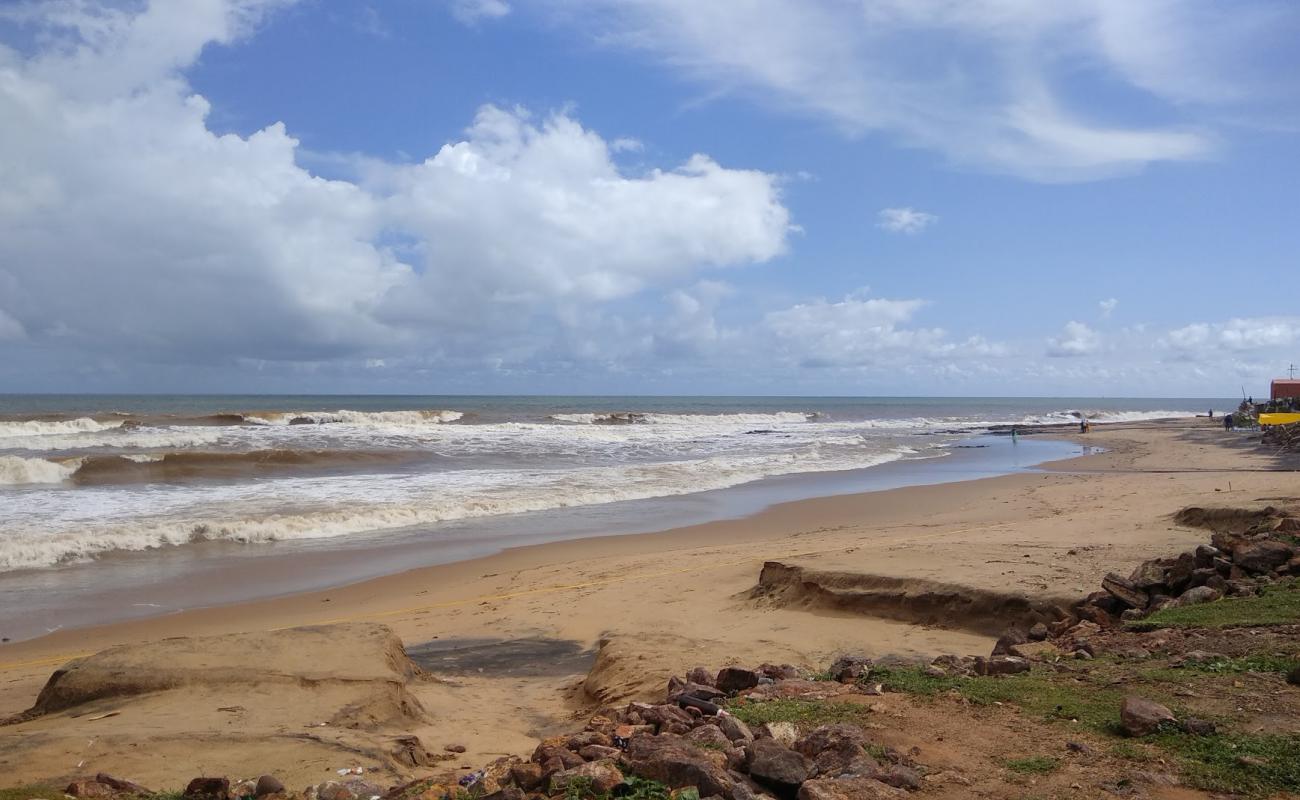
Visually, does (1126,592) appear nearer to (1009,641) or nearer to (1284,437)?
(1009,641)

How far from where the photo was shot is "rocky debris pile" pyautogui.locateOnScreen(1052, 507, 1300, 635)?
7.29 m

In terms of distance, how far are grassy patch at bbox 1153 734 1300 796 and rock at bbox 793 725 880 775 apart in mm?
1413

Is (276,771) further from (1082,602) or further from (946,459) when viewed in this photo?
(946,459)

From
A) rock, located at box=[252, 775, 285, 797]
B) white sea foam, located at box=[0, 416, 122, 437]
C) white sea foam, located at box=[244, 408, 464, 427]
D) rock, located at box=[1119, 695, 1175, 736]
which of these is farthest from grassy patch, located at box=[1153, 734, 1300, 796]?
white sea foam, located at box=[244, 408, 464, 427]

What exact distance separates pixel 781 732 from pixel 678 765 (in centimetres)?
87

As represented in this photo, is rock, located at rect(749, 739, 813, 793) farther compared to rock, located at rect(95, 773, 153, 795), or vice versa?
rock, located at rect(95, 773, 153, 795)

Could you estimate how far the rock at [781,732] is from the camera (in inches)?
171

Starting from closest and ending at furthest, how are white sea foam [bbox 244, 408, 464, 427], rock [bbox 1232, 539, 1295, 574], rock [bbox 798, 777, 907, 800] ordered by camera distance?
rock [bbox 798, 777, 907, 800] → rock [bbox 1232, 539, 1295, 574] → white sea foam [bbox 244, 408, 464, 427]

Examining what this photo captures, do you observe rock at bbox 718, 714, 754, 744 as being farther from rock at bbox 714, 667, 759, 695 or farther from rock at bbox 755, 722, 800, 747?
rock at bbox 714, 667, 759, 695

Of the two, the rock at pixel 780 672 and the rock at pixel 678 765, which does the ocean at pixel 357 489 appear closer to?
the rock at pixel 780 672

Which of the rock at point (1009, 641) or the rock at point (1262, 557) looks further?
the rock at point (1262, 557)

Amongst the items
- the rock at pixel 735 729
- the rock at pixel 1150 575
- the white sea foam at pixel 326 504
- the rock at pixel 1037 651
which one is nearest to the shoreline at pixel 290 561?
the white sea foam at pixel 326 504

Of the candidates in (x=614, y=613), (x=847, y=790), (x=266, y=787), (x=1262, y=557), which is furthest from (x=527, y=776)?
(x=1262, y=557)

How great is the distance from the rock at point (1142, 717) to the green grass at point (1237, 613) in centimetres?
245
